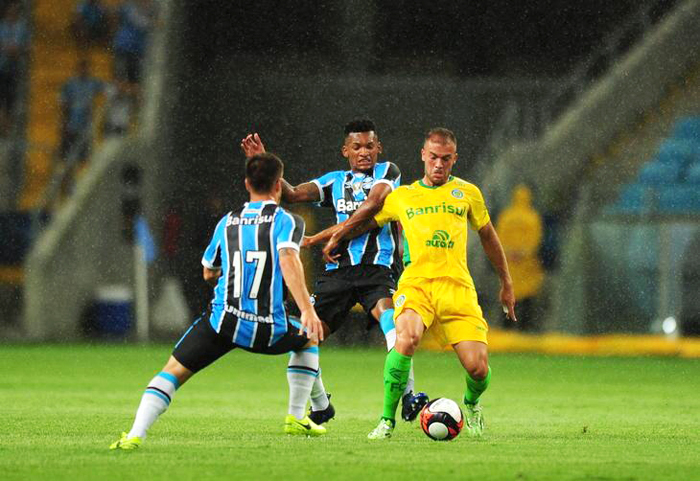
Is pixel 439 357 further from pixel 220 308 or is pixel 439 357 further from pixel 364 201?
pixel 220 308

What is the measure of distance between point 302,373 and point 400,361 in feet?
1.70

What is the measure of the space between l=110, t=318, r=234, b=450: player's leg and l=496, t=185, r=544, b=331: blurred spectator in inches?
400

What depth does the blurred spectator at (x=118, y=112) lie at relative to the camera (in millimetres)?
19797

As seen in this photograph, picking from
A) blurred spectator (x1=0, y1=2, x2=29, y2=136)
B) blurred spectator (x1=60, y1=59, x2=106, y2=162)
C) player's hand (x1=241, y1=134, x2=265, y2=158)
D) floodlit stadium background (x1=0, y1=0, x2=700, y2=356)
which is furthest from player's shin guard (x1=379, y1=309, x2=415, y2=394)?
blurred spectator (x1=0, y1=2, x2=29, y2=136)

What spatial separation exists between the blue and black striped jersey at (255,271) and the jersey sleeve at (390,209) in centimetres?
102

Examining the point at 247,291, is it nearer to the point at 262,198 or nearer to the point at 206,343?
the point at 206,343

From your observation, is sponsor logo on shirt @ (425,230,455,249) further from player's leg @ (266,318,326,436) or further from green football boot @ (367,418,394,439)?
green football boot @ (367,418,394,439)

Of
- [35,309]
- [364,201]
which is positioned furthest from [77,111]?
[364,201]

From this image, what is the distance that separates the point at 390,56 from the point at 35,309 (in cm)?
825

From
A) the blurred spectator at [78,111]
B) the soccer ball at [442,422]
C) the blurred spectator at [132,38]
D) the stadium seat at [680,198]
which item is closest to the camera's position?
the soccer ball at [442,422]

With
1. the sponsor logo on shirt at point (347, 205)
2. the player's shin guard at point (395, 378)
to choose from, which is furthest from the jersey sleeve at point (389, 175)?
the player's shin guard at point (395, 378)

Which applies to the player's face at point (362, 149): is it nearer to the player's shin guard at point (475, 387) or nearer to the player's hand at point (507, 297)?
the player's hand at point (507, 297)

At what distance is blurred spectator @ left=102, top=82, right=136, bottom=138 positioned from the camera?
19.8m

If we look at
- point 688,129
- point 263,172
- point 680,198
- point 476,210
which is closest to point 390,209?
point 476,210
